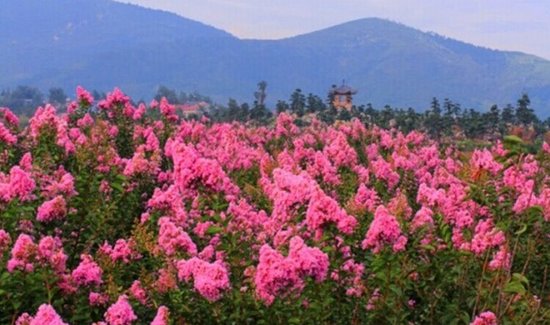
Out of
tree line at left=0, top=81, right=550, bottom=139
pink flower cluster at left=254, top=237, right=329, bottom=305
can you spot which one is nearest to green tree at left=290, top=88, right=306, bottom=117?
tree line at left=0, top=81, right=550, bottom=139

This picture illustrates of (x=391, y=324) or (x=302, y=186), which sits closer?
(x=391, y=324)

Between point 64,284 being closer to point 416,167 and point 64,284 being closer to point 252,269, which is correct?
point 252,269

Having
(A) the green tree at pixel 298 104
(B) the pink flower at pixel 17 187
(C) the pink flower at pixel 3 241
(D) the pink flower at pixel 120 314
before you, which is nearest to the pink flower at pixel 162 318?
(D) the pink flower at pixel 120 314

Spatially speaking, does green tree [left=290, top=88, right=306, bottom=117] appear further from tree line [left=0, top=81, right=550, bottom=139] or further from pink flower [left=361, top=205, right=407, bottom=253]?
pink flower [left=361, top=205, right=407, bottom=253]

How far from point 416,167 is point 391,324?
23.0ft

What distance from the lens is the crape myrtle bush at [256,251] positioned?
423 cm

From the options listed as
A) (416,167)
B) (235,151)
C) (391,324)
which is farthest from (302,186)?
(416,167)

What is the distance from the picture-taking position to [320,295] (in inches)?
173

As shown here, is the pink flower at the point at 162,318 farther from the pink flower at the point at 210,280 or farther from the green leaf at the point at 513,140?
the green leaf at the point at 513,140

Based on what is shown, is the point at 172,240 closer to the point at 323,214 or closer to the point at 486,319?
the point at 323,214

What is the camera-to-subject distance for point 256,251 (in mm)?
5422

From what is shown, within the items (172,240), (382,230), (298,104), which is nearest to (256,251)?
(172,240)

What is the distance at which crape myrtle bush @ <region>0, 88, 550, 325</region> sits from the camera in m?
4.23

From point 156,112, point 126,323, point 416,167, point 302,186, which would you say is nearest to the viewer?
point 126,323
